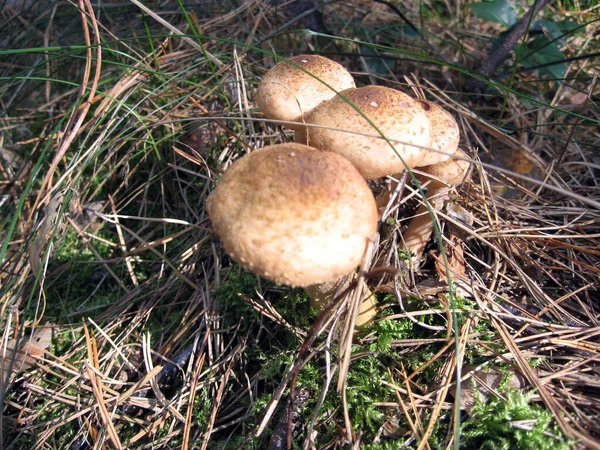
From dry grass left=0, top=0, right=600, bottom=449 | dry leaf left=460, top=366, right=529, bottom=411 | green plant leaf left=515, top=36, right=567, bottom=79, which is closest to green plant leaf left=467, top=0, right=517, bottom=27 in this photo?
green plant leaf left=515, top=36, right=567, bottom=79

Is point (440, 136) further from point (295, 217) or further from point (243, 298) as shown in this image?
point (243, 298)

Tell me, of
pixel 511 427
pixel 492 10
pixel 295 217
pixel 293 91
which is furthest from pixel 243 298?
pixel 492 10

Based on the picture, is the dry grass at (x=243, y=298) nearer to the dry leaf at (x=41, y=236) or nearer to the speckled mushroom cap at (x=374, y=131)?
the dry leaf at (x=41, y=236)

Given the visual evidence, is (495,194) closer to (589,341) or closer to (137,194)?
(589,341)

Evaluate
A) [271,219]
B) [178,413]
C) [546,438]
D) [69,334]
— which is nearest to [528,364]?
[546,438]

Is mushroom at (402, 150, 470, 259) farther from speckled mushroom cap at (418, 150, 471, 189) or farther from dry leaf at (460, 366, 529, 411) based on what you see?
dry leaf at (460, 366, 529, 411)
